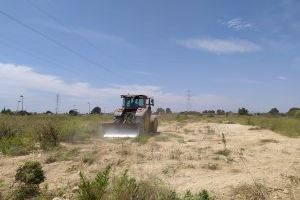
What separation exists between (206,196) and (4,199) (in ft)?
12.8

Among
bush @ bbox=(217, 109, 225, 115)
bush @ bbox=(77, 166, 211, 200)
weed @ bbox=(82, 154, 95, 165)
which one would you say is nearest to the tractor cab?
weed @ bbox=(82, 154, 95, 165)

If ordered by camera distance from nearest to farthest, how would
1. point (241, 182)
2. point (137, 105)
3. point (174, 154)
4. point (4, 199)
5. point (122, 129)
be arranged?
1. point (4, 199)
2. point (241, 182)
3. point (174, 154)
4. point (122, 129)
5. point (137, 105)

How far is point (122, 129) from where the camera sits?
2030 cm

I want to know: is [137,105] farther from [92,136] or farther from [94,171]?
[94,171]

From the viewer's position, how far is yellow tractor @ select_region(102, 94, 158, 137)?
66.3ft

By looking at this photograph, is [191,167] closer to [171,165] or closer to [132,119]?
[171,165]

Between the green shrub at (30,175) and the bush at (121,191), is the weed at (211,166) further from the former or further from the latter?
the green shrub at (30,175)

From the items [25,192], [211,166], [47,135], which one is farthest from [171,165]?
[47,135]

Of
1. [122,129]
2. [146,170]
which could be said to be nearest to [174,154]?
[146,170]

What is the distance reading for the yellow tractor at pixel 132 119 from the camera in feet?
66.3

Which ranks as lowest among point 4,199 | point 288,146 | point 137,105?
point 4,199

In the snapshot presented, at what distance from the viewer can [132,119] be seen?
21344mm

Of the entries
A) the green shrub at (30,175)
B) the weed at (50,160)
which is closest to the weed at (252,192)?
the green shrub at (30,175)

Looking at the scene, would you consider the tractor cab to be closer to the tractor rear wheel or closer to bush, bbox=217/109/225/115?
the tractor rear wheel
